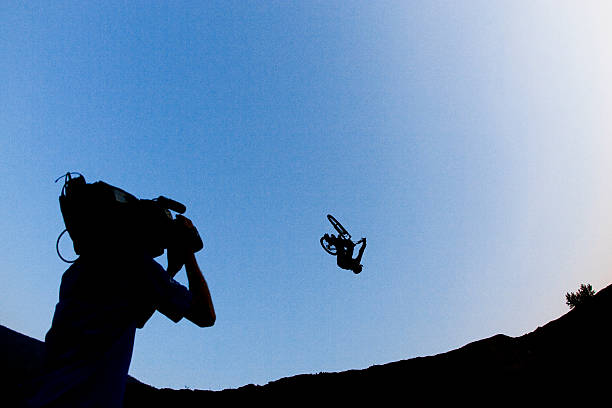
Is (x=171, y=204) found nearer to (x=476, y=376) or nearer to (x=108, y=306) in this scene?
(x=108, y=306)

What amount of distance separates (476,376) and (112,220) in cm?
872

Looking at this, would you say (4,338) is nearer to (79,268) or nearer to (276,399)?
(79,268)

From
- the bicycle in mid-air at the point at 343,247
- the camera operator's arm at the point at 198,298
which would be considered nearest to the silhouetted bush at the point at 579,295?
the bicycle in mid-air at the point at 343,247

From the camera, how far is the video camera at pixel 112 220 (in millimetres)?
2119

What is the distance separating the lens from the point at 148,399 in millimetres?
9133

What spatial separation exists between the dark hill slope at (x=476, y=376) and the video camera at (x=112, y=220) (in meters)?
4.00

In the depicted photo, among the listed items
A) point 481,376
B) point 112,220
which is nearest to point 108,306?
point 112,220

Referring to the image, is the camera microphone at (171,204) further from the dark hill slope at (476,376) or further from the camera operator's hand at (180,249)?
the dark hill slope at (476,376)

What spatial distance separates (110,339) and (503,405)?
797cm

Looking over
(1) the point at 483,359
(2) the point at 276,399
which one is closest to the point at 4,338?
(2) the point at 276,399

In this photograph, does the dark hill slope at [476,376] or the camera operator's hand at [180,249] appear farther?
the dark hill slope at [476,376]

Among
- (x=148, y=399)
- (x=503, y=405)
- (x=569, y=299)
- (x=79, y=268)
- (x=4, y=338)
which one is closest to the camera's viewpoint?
(x=79, y=268)

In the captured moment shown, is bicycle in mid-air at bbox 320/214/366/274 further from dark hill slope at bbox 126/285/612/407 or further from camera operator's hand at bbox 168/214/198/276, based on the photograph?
camera operator's hand at bbox 168/214/198/276

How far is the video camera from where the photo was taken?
6.95ft
